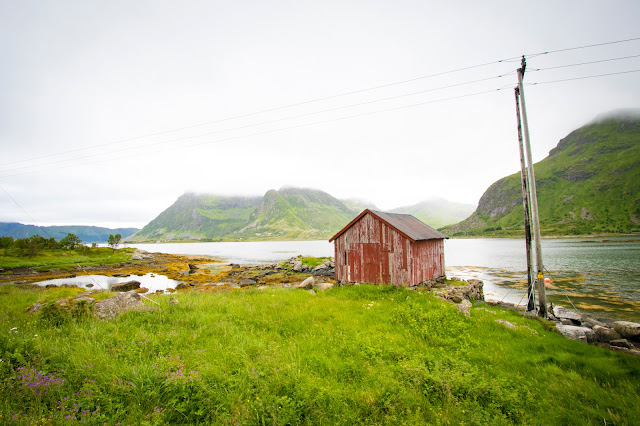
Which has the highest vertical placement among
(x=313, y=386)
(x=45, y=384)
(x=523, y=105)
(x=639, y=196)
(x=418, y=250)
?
(x=639, y=196)

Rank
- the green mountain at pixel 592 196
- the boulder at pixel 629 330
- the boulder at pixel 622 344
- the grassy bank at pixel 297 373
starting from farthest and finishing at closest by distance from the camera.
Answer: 1. the green mountain at pixel 592 196
2. the boulder at pixel 629 330
3. the boulder at pixel 622 344
4. the grassy bank at pixel 297 373

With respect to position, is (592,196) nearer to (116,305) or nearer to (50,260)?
(116,305)

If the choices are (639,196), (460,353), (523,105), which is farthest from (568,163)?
(460,353)

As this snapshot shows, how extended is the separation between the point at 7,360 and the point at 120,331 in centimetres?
293

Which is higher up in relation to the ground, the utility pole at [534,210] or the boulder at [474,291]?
the utility pole at [534,210]

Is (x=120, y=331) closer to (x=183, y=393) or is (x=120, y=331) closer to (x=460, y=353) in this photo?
(x=183, y=393)

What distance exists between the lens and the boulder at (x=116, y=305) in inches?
420

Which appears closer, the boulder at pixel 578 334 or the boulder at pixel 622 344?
the boulder at pixel 622 344

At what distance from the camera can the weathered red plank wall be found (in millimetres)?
20047

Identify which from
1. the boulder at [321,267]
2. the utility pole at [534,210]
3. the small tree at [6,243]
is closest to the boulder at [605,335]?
the utility pole at [534,210]

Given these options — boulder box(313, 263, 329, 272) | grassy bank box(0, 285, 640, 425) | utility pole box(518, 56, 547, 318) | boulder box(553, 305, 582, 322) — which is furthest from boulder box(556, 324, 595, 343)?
boulder box(313, 263, 329, 272)

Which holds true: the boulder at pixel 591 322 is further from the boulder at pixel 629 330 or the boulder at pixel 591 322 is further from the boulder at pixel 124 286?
the boulder at pixel 124 286

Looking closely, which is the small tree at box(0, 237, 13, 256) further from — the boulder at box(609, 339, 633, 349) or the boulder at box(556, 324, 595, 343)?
the boulder at box(609, 339, 633, 349)

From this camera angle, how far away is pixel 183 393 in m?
5.13
